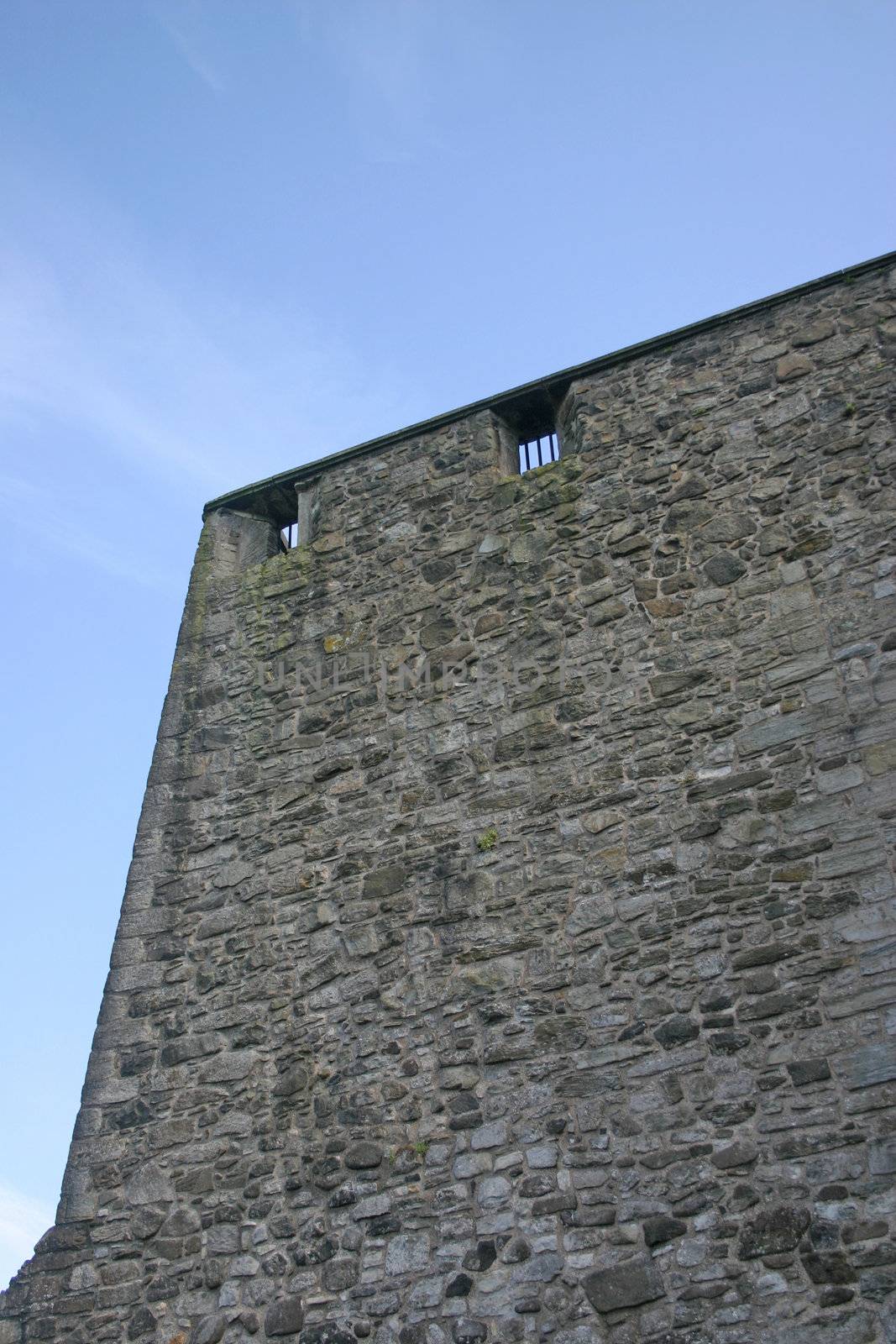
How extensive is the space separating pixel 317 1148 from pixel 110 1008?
5.02 ft

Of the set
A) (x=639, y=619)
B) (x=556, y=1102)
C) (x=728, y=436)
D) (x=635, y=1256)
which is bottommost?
(x=635, y=1256)

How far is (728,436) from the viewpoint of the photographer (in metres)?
7.76

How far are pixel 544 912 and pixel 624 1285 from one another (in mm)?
1716

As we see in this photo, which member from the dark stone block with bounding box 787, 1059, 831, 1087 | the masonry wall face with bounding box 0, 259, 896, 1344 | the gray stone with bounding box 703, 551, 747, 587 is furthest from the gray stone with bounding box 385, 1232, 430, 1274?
the gray stone with bounding box 703, 551, 747, 587

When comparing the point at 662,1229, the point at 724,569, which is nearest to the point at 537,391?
the point at 724,569

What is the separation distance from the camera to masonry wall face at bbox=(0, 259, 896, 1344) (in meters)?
5.66

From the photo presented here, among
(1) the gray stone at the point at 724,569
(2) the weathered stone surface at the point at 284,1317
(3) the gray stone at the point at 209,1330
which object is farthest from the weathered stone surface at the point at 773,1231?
(1) the gray stone at the point at 724,569

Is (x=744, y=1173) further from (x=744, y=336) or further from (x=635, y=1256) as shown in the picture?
(x=744, y=336)

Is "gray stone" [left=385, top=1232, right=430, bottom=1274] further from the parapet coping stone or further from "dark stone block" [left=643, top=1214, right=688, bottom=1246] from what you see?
the parapet coping stone

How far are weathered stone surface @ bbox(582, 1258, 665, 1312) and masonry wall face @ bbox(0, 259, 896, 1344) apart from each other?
1cm

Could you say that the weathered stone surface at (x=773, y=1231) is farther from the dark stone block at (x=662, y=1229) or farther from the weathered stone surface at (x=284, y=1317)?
the weathered stone surface at (x=284, y=1317)

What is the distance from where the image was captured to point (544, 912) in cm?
665

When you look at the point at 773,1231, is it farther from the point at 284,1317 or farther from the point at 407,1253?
the point at 284,1317

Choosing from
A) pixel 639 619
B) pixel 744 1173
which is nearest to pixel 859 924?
pixel 744 1173
